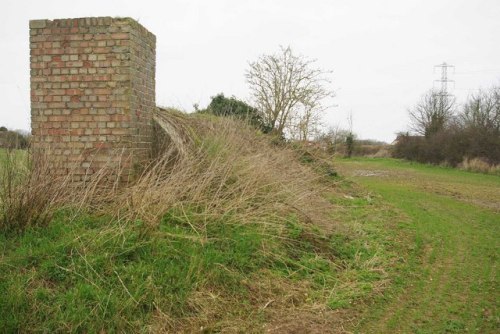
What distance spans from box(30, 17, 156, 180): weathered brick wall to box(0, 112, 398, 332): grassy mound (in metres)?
0.63

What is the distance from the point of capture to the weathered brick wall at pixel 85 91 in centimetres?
573

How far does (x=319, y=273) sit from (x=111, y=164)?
3.22 m

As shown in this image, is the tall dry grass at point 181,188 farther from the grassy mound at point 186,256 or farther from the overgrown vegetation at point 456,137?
the overgrown vegetation at point 456,137

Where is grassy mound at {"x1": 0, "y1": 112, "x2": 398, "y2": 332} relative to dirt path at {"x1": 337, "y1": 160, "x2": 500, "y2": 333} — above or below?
above

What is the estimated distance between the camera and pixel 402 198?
1312cm

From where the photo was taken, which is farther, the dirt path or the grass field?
the dirt path

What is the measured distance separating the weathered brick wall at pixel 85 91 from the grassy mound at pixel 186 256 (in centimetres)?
63

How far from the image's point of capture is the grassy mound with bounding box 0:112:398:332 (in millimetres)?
3658

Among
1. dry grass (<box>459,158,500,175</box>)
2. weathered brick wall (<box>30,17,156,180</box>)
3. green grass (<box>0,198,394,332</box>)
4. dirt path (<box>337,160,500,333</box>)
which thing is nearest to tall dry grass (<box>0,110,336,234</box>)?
green grass (<box>0,198,394,332</box>)

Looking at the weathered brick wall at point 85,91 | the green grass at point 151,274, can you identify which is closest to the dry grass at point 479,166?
the green grass at point 151,274

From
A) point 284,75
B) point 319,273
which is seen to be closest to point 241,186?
point 319,273

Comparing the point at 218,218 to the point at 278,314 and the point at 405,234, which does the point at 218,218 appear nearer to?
the point at 278,314

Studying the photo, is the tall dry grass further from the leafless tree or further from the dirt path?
the leafless tree

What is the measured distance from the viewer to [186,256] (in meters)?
4.45
